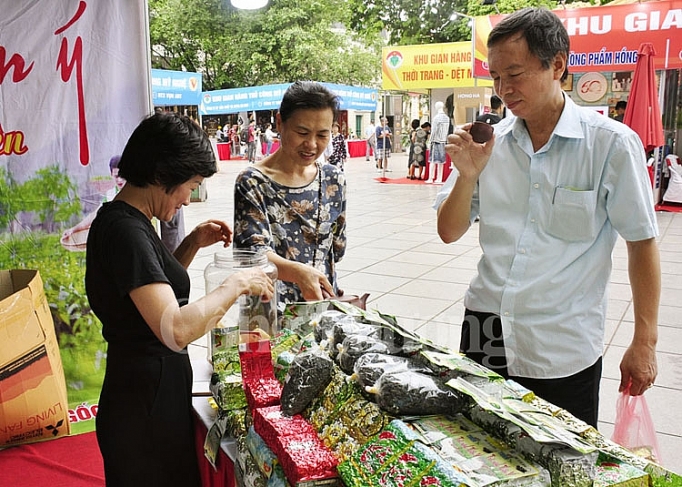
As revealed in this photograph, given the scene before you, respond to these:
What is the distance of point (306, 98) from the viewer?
1.87m

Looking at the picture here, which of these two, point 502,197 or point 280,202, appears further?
point 280,202

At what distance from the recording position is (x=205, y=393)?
1.69 m

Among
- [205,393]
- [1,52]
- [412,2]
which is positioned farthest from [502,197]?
[412,2]

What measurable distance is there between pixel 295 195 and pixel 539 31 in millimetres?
884

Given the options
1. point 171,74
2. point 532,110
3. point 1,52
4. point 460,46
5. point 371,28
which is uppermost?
point 371,28

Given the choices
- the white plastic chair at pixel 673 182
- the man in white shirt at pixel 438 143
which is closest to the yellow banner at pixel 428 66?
the man in white shirt at pixel 438 143

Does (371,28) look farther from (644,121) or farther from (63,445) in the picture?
(63,445)

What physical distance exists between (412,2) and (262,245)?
818 inches

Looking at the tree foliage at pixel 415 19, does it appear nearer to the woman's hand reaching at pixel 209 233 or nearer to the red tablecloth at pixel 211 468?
the woman's hand reaching at pixel 209 233

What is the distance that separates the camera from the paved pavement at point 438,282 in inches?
124

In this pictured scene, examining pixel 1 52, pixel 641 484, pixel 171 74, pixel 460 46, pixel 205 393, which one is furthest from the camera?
pixel 460 46

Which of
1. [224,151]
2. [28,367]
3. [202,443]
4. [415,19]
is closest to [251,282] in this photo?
[202,443]

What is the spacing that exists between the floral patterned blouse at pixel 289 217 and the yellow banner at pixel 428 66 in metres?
12.0

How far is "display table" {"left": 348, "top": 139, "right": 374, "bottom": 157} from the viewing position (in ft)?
79.4
